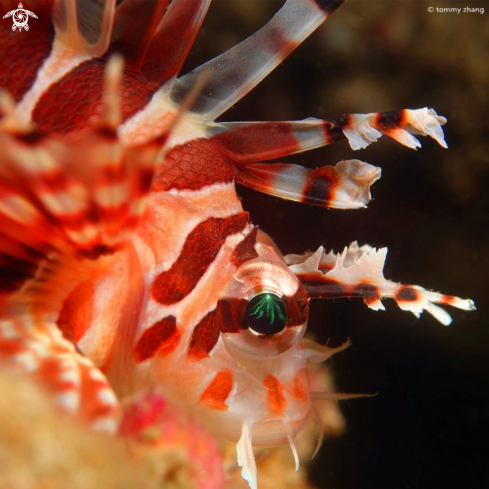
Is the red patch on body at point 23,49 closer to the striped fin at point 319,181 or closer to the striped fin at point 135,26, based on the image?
the striped fin at point 135,26

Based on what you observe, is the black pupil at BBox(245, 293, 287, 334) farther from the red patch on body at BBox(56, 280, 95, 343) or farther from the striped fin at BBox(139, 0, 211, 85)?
the striped fin at BBox(139, 0, 211, 85)

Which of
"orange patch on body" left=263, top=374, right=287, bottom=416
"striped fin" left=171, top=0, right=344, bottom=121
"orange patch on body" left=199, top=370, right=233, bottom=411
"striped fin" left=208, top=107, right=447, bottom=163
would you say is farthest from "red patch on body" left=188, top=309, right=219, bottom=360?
"striped fin" left=171, top=0, right=344, bottom=121

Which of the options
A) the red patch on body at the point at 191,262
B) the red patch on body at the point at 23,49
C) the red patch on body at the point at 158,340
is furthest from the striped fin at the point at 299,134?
the red patch on body at the point at 158,340

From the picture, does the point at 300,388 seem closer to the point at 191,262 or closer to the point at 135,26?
the point at 191,262

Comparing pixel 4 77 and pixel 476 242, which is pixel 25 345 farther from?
pixel 476 242

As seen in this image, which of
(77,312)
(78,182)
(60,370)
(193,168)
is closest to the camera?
(78,182)

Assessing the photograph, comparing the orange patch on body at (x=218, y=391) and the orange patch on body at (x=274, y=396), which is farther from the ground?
the orange patch on body at (x=218, y=391)

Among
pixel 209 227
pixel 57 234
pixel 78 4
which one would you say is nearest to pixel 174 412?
pixel 57 234

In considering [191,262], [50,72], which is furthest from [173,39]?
[191,262]
